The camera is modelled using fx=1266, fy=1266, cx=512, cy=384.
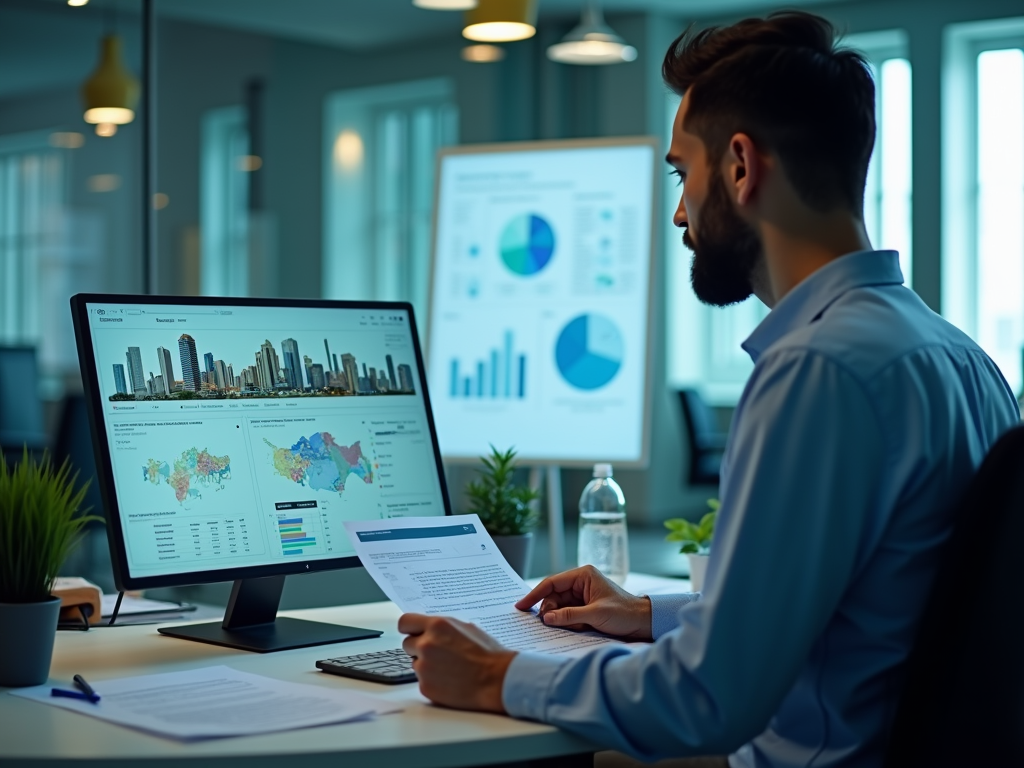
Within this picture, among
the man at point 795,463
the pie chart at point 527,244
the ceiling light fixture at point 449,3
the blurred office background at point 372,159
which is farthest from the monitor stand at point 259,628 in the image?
the blurred office background at point 372,159

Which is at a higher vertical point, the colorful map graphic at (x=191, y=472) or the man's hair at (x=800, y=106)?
the man's hair at (x=800, y=106)

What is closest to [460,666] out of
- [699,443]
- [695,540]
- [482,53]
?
A: [695,540]

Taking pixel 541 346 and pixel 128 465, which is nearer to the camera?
pixel 128 465

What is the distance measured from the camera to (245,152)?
8.23 metres

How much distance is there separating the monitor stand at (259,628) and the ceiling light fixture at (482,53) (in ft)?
23.8

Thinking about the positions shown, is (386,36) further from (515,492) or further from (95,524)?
(515,492)

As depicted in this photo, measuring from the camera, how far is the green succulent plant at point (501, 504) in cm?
216

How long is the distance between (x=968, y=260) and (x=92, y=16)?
5322 millimetres

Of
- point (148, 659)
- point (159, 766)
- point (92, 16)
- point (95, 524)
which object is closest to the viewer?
point (159, 766)

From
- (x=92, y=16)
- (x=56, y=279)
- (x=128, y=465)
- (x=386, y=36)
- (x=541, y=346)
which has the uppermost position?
(x=386, y=36)

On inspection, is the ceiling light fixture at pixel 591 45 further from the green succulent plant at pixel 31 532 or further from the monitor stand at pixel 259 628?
the green succulent plant at pixel 31 532

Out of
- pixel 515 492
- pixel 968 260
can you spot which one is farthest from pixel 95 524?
pixel 968 260

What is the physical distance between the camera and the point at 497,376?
3461 millimetres

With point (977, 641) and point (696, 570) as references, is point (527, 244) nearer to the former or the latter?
point (696, 570)
